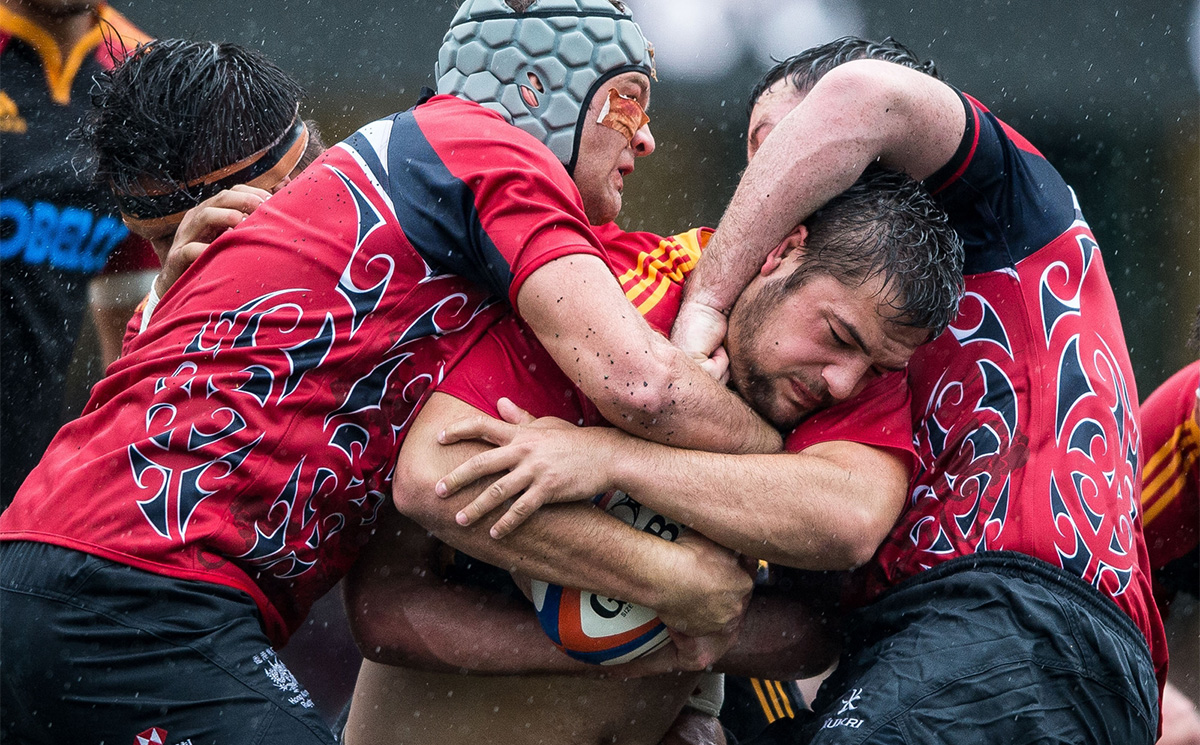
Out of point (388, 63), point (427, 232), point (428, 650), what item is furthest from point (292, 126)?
point (388, 63)

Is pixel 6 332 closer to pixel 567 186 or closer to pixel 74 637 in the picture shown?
pixel 74 637

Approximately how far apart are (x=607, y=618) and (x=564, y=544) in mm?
247

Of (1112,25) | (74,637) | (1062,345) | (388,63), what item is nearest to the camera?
(74,637)

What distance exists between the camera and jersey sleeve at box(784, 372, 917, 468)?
285 cm

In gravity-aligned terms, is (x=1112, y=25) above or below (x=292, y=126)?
below

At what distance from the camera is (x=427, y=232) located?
258cm

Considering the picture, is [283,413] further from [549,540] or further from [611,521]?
[611,521]

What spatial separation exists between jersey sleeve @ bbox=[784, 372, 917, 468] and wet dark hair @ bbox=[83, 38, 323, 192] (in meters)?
1.69

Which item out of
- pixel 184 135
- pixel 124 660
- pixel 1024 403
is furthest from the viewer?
pixel 184 135

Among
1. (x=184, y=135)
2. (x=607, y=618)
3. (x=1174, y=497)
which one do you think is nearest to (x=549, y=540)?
(x=607, y=618)

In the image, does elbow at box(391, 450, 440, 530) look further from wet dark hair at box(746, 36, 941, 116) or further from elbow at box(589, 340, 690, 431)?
wet dark hair at box(746, 36, 941, 116)

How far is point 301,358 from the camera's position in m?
2.53

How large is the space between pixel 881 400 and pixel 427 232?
1.23m

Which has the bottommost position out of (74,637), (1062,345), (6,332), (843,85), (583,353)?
(6,332)
